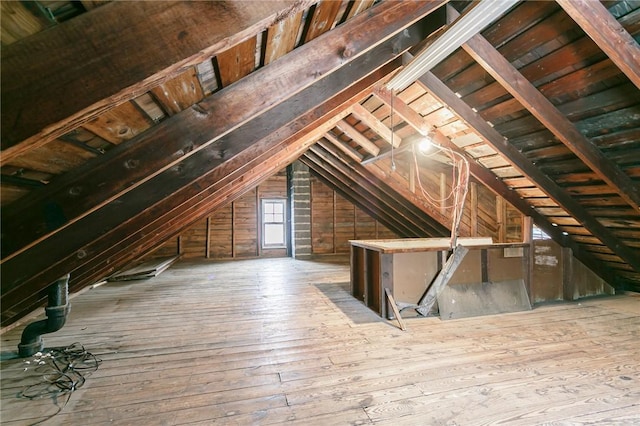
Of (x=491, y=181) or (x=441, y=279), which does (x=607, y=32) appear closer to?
(x=491, y=181)

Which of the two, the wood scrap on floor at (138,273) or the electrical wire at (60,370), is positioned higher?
the wood scrap on floor at (138,273)

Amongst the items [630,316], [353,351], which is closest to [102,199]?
[353,351]

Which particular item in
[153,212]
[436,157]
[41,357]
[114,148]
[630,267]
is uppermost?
[436,157]

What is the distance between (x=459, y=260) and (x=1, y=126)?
3.78 m

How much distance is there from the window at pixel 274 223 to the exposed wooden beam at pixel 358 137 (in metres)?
4.44

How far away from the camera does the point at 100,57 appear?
697mm

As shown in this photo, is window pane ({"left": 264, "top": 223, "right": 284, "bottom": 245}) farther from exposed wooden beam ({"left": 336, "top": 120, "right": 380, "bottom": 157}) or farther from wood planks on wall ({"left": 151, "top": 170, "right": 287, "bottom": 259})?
exposed wooden beam ({"left": 336, "top": 120, "right": 380, "bottom": 157})

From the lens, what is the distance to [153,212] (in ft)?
8.28

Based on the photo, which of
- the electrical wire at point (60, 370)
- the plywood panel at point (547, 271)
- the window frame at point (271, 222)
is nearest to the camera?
the electrical wire at point (60, 370)

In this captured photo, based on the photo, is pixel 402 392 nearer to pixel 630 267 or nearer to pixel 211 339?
pixel 211 339

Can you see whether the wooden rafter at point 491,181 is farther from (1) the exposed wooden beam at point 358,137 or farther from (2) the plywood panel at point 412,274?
(2) the plywood panel at point 412,274

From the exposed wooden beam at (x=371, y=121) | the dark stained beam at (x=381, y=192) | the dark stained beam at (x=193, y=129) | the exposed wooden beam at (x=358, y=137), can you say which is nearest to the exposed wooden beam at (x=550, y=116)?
the dark stained beam at (x=193, y=129)

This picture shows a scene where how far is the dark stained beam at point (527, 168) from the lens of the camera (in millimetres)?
2867

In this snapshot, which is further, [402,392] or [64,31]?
[402,392]
